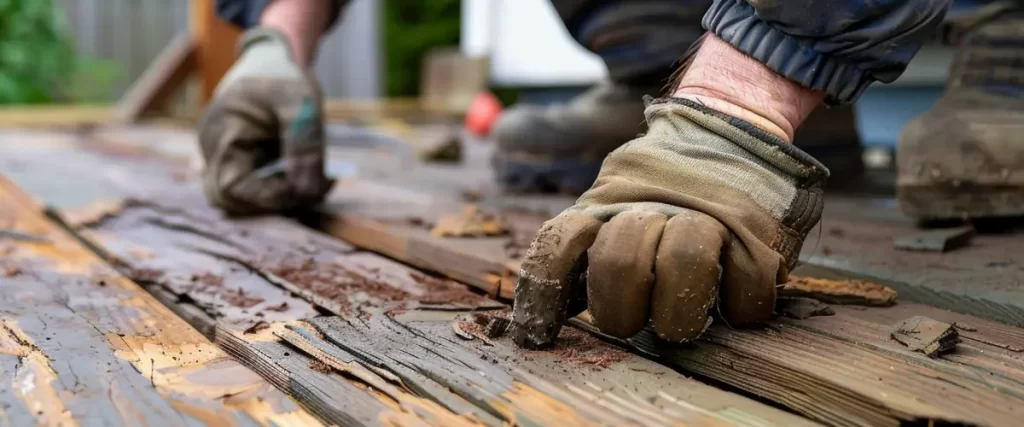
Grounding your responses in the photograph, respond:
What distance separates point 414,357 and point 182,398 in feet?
0.64

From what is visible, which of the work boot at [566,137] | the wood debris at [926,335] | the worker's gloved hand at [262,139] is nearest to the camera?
the wood debris at [926,335]

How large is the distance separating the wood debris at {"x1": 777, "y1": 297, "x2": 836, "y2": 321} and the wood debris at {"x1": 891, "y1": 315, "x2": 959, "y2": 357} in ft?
0.27

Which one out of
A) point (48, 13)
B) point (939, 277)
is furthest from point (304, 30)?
point (48, 13)

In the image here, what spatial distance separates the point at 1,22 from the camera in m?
5.29

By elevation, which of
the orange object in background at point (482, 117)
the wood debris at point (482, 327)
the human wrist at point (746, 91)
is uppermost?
the human wrist at point (746, 91)

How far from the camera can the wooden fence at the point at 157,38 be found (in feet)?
19.7

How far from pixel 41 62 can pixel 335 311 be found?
18.0 feet

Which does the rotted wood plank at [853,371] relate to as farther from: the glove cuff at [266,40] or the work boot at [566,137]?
the glove cuff at [266,40]

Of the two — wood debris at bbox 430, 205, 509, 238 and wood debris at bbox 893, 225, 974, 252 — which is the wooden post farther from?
wood debris at bbox 893, 225, 974, 252

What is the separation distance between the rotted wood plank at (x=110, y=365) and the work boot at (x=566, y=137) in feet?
3.13

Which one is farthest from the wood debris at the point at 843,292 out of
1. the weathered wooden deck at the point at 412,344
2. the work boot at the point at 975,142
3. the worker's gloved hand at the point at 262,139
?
the worker's gloved hand at the point at 262,139

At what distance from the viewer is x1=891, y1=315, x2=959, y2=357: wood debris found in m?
0.75

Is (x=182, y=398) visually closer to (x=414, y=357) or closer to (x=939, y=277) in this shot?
(x=414, y=357)

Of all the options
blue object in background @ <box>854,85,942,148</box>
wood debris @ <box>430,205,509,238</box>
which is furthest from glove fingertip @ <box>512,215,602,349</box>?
blue object in background @ <box>854,85,942,148</box>
